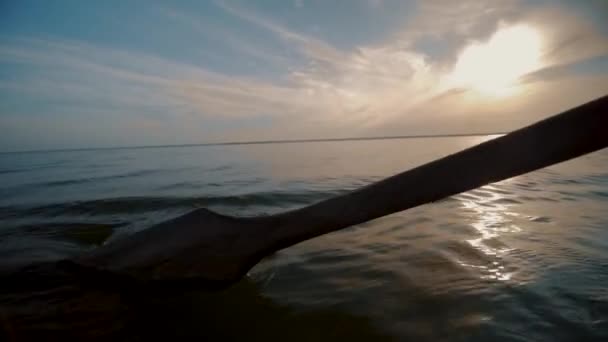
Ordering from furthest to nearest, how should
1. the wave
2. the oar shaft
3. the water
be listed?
the wave, the water, the oar shaft

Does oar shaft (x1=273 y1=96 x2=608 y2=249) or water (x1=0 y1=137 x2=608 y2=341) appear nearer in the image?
oar shaft (x1=273 y1=96 x2=608 y2=249)

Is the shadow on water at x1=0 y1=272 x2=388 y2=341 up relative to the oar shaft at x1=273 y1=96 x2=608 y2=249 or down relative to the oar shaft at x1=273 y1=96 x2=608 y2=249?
down

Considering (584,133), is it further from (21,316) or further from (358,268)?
(21,316)

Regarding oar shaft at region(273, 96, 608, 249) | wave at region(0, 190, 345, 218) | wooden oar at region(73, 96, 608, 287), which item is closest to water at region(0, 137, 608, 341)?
wooden oar at region(73, 96, 608, 287)

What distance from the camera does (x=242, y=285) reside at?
2920 millimetres

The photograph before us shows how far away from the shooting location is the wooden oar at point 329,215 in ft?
5.79

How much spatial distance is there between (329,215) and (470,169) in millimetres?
1050

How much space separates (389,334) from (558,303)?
1323 mm

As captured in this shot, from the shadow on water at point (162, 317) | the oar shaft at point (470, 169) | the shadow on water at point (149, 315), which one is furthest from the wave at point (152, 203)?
the oar shaft at point (470, 169)

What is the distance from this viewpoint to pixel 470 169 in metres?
1.99

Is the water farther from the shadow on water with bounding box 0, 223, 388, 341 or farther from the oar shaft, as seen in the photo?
the oar shaft

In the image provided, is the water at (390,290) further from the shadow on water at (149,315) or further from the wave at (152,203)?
the wave at (152,203)

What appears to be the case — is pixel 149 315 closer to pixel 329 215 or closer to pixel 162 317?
pixel 162 317

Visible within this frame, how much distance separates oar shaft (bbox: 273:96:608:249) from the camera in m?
1.72
